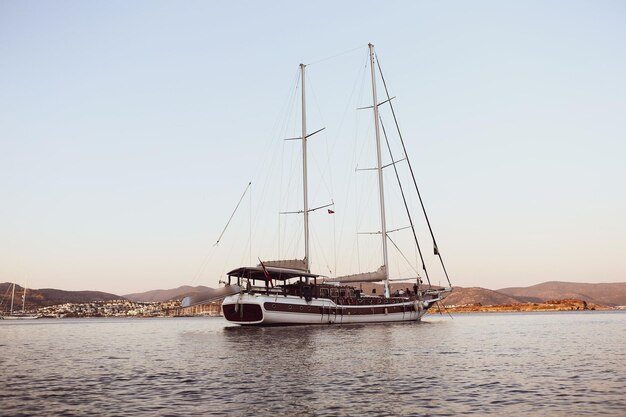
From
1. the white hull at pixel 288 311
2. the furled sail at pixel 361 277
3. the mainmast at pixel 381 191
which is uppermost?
the mainmast at pixel 381 191

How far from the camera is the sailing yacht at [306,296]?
59.0 m

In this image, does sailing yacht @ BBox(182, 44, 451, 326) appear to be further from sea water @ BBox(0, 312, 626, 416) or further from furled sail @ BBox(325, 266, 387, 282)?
sea water @ BBox(0, 312, 626, 416)

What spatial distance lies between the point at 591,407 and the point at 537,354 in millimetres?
18652

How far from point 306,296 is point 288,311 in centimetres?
299

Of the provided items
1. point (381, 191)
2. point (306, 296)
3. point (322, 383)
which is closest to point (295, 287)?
point (306, 296)

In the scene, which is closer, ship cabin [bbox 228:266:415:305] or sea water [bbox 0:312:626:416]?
sea water [bbox 0:312:626:416]

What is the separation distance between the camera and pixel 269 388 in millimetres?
19641

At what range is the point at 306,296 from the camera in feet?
202

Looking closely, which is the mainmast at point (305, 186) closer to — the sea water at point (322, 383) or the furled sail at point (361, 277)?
the furled sail at point (361, 277)

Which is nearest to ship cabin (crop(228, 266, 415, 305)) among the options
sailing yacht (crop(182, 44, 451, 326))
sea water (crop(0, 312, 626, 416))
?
sailing yacht (crop(182, 44, 451, 326))

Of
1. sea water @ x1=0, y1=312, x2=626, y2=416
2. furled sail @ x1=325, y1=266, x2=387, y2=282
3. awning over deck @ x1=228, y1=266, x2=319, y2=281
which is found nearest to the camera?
sea water @ x1=0, y1=312, x2=626, y2=416

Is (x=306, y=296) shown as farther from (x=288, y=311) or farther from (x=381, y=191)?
(x=381, y=191)

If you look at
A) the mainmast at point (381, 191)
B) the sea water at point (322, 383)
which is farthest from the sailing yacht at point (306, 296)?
the sea water at point (322, 383)

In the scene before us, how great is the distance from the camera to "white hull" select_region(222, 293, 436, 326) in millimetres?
58875
